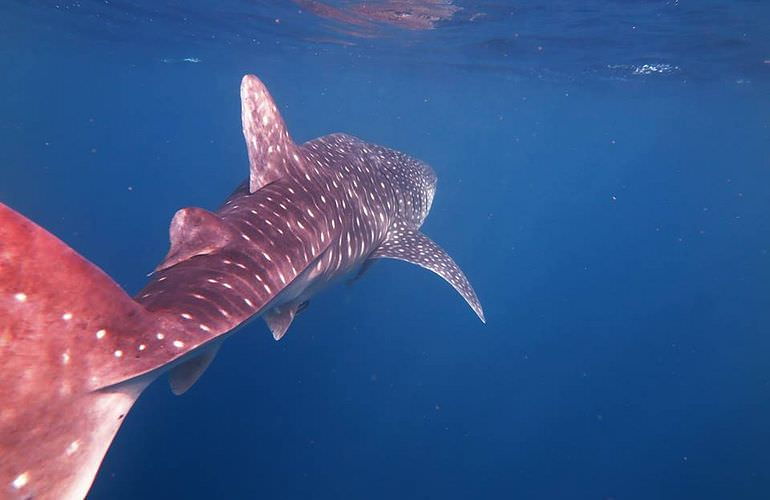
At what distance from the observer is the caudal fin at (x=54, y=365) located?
76.4 inches

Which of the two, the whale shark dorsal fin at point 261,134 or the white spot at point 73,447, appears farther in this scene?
the whale shark dorsal fin at point 261,134

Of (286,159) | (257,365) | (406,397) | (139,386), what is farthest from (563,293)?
(139,386)

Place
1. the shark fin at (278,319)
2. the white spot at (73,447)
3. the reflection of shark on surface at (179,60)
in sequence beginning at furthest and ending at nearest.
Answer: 1. the reflection of shark on surface at (179,60)
2. the shark fin at (278,319)
3. the white spot at (73,447)

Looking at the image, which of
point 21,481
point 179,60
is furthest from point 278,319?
point 179,60

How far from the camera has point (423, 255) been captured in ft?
25.4

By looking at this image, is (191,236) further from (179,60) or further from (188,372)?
(179,60)

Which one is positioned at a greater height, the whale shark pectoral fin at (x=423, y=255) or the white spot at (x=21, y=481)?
the white spot at (x=21, y=481)

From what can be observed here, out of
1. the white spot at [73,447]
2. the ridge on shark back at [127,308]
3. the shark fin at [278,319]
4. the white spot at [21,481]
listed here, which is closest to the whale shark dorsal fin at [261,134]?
the ridge on shark back at [127,308]

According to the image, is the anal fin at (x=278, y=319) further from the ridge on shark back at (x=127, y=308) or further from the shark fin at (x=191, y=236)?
the shark fin at (x=191, y=236)

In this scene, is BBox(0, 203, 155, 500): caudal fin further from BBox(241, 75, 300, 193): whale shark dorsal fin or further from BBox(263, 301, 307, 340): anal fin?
BBox(241, 75, 300, 193): whale shark dorsal fin

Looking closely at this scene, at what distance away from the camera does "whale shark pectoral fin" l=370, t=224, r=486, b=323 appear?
7.21 m

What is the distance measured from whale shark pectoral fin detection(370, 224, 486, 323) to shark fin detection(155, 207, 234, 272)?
13.2 ft

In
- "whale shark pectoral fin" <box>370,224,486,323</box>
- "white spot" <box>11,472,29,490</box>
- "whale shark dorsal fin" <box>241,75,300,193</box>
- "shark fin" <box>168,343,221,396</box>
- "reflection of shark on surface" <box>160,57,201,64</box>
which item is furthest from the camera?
"reflection of shark on surface" <box>160,57,201,64</box>

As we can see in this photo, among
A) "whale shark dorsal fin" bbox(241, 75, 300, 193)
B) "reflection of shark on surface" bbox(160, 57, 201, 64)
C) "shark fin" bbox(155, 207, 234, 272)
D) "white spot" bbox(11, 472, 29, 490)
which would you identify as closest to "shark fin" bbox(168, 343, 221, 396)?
"shark fin" bbox(155, 207, 234, 272)
